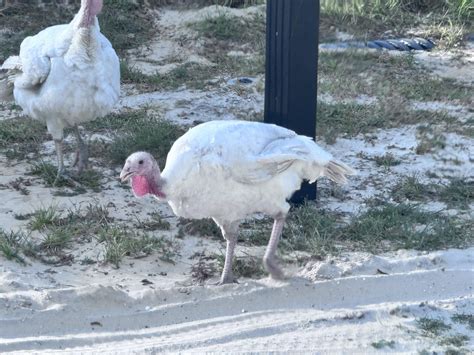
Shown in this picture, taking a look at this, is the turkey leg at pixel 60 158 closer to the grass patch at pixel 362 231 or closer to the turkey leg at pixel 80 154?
the turkey leg at pixel 80 154

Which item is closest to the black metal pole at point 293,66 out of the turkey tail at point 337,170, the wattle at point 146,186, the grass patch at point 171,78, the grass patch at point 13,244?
the turkey tail at point 337,170

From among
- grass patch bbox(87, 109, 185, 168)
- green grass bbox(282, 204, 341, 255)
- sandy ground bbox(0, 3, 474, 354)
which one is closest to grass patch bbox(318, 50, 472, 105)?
grass patch bbox(87, 109, 185, 168)

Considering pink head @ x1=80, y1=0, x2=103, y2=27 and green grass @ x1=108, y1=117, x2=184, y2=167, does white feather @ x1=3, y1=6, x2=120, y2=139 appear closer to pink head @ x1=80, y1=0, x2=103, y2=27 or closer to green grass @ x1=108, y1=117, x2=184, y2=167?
pink head @ x1=80, y1=0, x2=103, y2=27

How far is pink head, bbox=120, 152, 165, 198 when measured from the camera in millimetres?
4734

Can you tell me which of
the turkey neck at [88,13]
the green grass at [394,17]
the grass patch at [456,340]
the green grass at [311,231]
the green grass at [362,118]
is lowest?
the grass patch at [456,340]

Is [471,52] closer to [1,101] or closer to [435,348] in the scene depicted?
[1,101]

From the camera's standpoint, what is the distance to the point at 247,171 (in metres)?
4.75

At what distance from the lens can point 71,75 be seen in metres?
6.14

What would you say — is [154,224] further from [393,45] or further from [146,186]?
[393,45]

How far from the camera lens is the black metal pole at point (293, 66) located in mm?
5879

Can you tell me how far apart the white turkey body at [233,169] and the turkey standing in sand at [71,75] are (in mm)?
1544

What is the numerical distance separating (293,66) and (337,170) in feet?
3.49

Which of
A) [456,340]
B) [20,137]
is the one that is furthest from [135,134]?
[456,340]

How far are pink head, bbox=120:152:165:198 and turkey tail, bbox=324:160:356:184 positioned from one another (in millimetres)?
986
